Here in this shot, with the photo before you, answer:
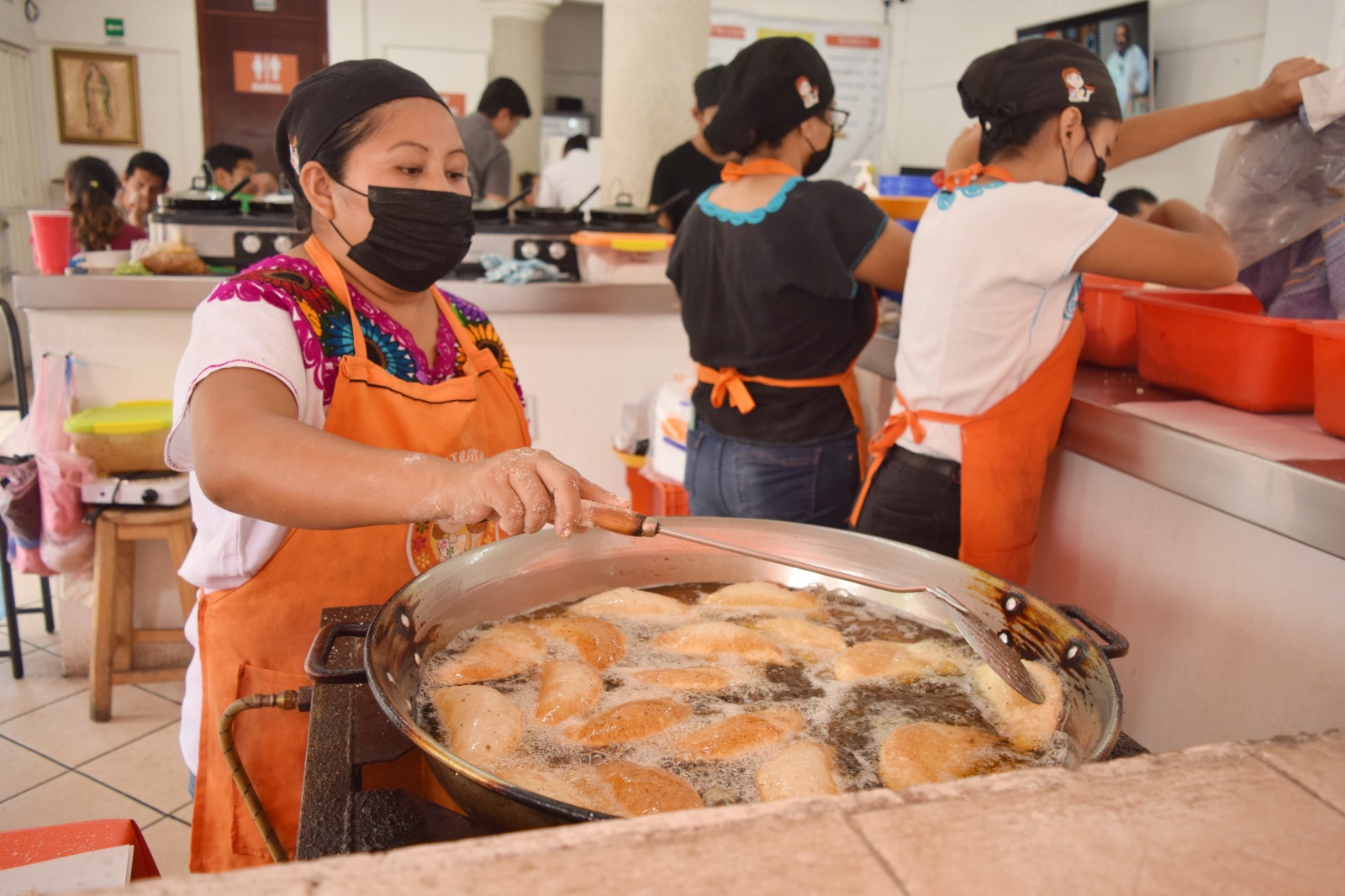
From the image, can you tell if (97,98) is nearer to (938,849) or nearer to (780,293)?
(780,293)

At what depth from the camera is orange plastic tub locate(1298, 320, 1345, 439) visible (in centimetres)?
157

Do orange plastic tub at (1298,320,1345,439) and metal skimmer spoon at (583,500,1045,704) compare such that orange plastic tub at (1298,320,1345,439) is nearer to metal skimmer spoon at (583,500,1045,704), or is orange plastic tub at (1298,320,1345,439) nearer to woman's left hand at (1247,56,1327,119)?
woman's left hand at (1247,56,1327,119)

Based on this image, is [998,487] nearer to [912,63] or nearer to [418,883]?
[418,883]

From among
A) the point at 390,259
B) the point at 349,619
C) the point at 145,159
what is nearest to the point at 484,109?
the point at 145,159

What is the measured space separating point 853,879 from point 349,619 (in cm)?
85

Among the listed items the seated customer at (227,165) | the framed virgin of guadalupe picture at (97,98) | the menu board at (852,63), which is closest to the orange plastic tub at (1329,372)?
the seated customer at (227,165)

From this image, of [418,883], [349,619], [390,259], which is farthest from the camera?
[390,259]

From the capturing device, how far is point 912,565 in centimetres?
132

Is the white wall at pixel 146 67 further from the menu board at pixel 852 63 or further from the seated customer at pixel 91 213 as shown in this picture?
the seated customer at pixel 91 213

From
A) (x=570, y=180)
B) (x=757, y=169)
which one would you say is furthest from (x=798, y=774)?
(x=570, y=180)

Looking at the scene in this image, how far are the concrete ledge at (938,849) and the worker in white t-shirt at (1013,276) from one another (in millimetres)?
1288

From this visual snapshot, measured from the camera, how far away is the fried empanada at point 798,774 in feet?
3.05

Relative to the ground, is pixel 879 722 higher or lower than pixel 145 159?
lower

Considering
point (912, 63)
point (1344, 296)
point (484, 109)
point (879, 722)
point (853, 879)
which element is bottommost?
point (879, 722)
